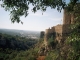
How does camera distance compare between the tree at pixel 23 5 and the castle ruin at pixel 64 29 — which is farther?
the castle ruin at pixel 64 29

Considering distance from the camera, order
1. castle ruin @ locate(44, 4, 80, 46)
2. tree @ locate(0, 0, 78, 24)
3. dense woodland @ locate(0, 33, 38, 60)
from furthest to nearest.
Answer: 1. dense woodland @ locate(0, 33, 38, 60)
2. castle ruin @ locate(44, 4, 80, 46)
3. tree @ locate(0, 0, 78, 24)

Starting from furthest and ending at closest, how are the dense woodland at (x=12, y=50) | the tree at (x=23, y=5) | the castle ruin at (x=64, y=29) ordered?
1. the dense woodland at (x=12, y=50)
2. the castle ruin at (x=64, y=29)
3. the tree at (x=23, y=5)

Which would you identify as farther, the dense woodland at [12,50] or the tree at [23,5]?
the dense woodland at [12,50]

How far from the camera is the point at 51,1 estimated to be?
6.89 metres

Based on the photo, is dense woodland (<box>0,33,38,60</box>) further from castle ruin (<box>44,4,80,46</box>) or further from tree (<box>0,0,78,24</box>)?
tree (<box>0,0,78,24</box>)

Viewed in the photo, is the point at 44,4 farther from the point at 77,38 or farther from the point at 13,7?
the point at 77,38

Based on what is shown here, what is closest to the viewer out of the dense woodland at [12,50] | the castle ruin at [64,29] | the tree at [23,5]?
the tree at [23,5]

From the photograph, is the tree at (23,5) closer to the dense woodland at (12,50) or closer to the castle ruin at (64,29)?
the castle ruin at (64,29)

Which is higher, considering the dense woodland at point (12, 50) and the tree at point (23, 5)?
the tree at point (23, 5)

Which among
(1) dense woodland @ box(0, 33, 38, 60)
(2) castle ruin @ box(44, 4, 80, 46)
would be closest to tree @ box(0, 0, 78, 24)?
(2) castle ruin @ box(44, 4, 80, 46)

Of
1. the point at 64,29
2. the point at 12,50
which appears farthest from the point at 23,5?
the point at 12,50

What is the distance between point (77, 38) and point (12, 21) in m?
2.95

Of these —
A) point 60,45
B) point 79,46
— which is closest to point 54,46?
point 60,45

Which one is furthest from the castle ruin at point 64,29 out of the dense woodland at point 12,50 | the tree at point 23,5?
the tree at point 23,5
